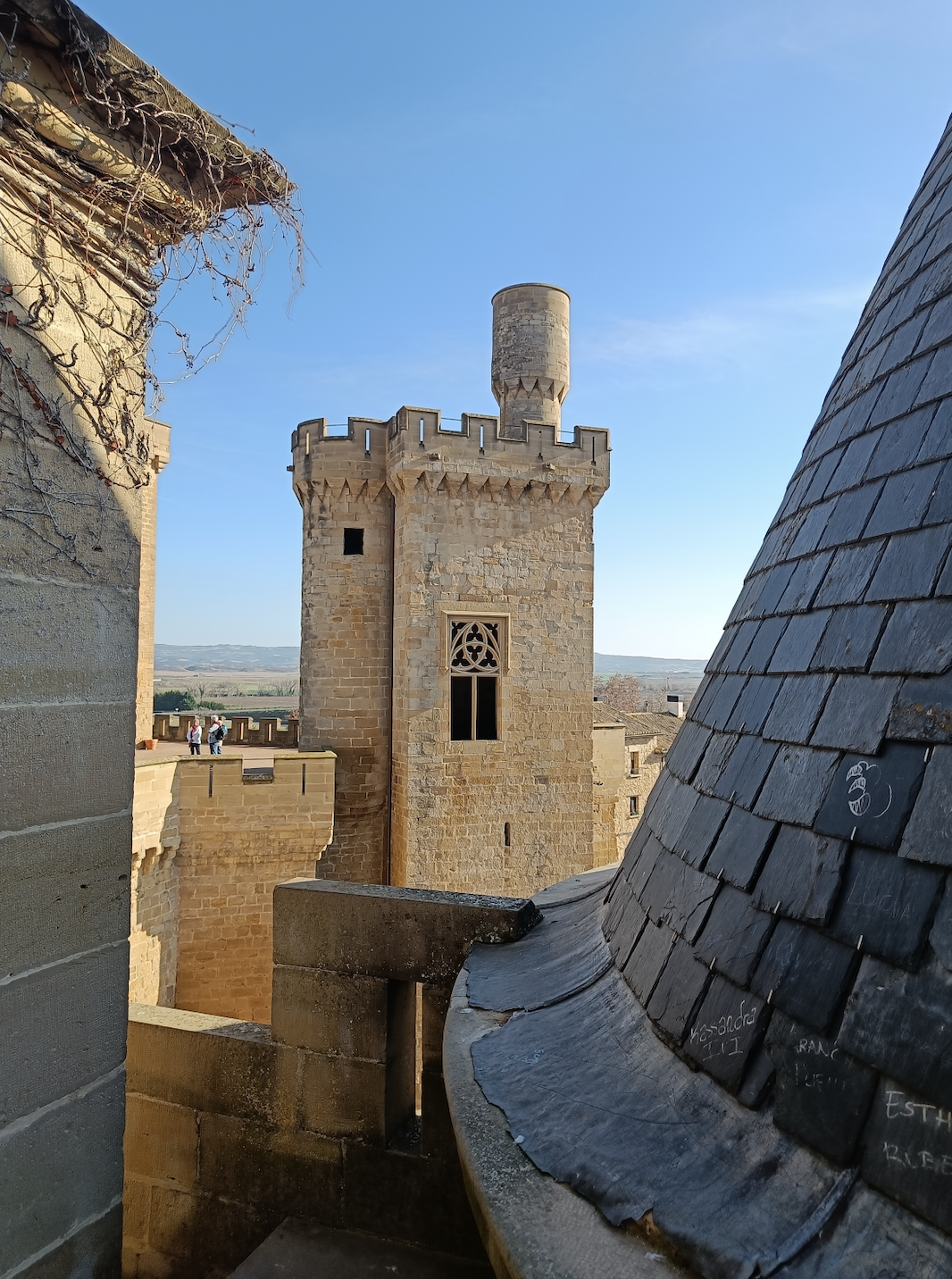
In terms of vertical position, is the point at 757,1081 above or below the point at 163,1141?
above

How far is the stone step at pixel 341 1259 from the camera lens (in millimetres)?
3055

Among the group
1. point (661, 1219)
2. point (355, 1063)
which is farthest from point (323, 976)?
point (661, 1219)

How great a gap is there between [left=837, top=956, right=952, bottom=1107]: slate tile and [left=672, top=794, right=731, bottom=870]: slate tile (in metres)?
0.62

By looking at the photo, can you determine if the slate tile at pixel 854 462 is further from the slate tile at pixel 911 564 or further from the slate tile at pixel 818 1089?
the slate tile at pixel 818 1089

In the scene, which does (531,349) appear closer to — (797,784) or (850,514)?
(850,514)

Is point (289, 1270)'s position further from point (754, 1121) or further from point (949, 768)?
point (949, 768)

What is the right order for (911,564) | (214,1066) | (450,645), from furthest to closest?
(450,645) → (214,1066) → (911,564)

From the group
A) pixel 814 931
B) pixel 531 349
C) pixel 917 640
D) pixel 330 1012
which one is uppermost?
pixel 531 349

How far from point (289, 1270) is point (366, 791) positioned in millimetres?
8672

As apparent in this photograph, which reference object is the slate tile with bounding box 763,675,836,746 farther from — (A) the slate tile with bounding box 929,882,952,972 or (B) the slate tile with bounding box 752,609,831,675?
(A) the slate tile with bounding box 929,882,952,972

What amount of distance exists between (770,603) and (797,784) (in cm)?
72

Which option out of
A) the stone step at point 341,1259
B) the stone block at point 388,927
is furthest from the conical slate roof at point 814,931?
the stone step at point 341,1259

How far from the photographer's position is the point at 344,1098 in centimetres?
340

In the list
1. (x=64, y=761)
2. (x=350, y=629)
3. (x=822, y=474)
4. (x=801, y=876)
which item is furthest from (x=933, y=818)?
(x=350, y=629)
